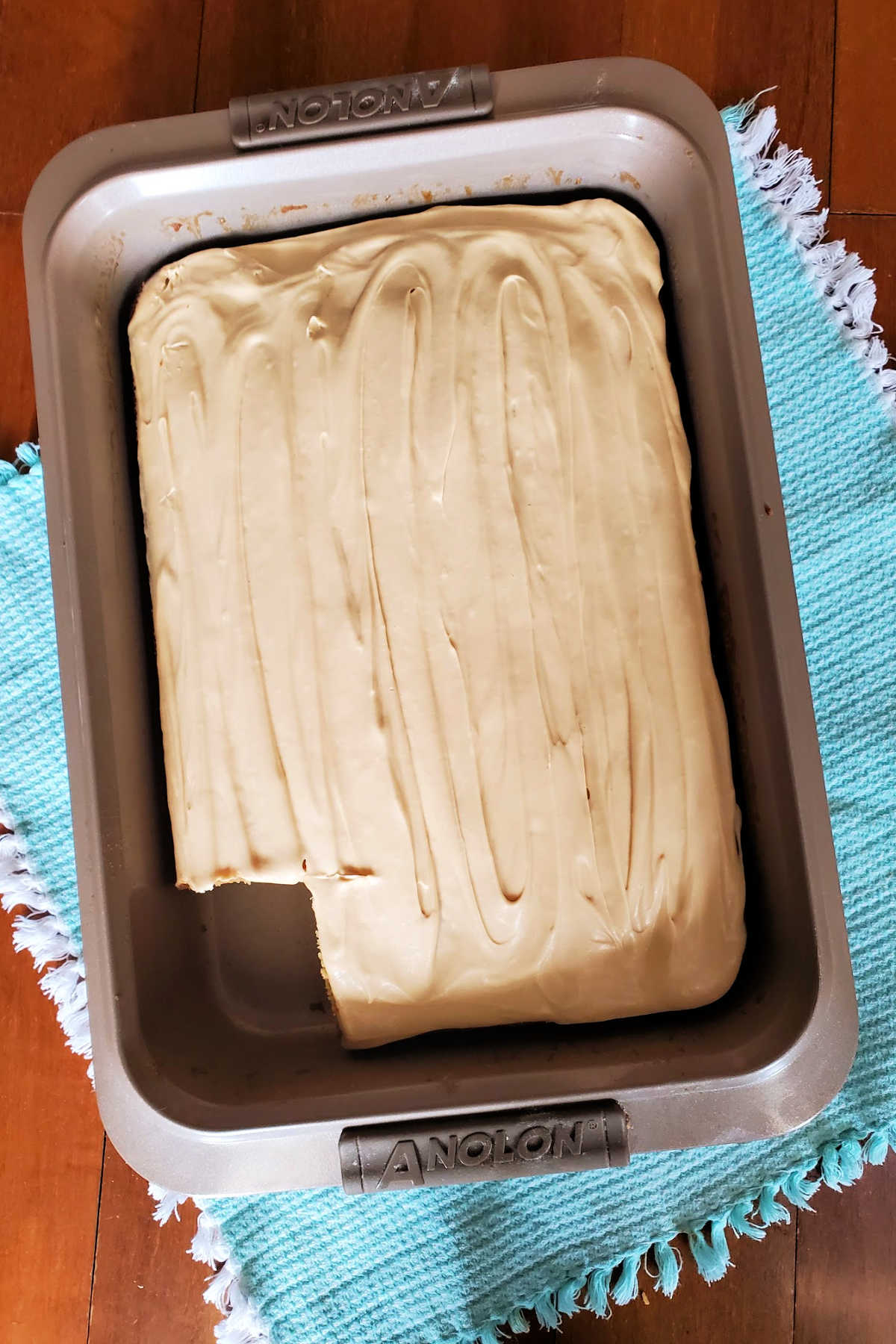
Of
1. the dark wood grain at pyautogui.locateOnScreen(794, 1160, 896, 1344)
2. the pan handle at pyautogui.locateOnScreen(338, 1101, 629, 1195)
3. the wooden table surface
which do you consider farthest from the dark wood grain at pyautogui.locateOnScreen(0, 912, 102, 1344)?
the dark wood grain at pyautogui.locateOnScreen(794, 1160, 896, 1344)

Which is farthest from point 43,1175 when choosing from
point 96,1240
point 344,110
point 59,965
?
point 344,110

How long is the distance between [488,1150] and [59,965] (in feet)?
1.48

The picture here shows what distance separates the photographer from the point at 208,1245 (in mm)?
839

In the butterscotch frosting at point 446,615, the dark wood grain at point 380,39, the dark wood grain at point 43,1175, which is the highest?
the dark wood grain at point 380,39

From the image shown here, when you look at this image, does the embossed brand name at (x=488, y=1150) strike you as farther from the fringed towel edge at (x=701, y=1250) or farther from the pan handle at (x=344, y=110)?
the pan handle at (x=344, y=110)

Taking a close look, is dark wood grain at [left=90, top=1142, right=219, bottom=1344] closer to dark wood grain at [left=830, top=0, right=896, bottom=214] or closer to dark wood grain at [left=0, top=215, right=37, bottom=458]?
dark wood grain at [left=0, top=215, right=37, bottom=458]

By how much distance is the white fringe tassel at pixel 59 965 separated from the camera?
84 cm

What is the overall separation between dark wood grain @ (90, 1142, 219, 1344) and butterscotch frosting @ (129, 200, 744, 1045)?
0.32 meters

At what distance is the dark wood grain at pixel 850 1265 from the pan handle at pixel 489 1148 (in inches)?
13.1

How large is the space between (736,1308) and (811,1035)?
36 centimetres

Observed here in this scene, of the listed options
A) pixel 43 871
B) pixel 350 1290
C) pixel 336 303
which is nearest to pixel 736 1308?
pixel 350 1290

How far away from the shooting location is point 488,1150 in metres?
0.65

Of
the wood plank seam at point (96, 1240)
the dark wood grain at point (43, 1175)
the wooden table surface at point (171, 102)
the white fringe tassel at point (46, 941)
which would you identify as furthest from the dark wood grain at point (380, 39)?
the wood plank seam at point (96, 1240)

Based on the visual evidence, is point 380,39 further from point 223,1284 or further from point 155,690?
point 223,1284
